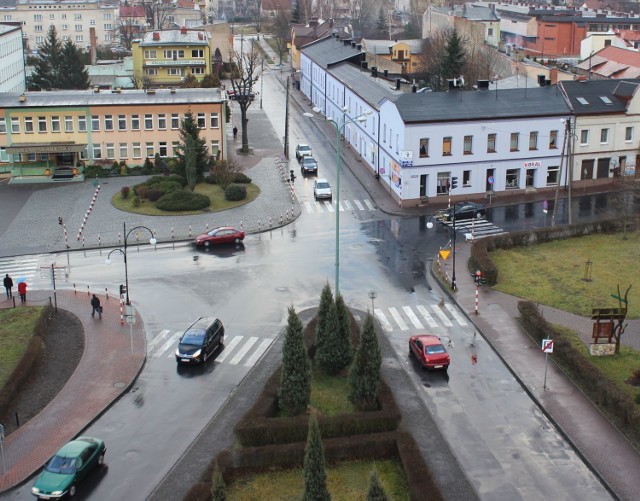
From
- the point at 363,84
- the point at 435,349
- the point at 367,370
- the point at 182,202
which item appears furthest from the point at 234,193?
the point at 367,370

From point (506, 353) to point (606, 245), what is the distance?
1833 cm

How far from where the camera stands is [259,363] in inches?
1399

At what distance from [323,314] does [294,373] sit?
3982 mm

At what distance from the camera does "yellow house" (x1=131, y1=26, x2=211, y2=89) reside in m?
105

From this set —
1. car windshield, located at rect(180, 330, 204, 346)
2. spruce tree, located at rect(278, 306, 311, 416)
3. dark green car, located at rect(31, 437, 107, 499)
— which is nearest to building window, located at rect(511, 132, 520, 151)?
car windshield, located at rect(180, 330, 204, 346)

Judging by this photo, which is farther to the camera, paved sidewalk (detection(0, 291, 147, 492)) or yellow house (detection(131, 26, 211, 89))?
yellow house (detection(131, 26, 211, 89))

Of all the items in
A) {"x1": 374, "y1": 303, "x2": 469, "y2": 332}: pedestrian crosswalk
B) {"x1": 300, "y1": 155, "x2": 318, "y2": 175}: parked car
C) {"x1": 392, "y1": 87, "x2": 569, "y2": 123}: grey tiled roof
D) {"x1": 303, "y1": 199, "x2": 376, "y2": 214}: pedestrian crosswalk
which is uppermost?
{"x1": 392, "y1": 87, "x2": 569, "y2": 123}: grey tiled roof

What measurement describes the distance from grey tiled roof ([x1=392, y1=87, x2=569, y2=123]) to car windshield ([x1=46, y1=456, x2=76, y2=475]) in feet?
128

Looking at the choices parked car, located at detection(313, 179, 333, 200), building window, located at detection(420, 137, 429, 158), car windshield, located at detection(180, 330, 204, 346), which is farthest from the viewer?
parked car, located at detection(313, 179, 333, 200)

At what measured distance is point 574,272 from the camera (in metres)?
46.4

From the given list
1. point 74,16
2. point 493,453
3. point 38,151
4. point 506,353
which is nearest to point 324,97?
point 38,151

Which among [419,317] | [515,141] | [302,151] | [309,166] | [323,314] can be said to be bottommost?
[419,317]

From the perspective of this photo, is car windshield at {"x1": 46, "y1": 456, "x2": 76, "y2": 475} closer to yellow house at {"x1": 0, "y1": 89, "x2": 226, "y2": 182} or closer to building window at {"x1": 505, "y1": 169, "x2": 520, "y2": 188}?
building window at {"x1": 505, "y1": 169, "x2": 520, "y2": 188}

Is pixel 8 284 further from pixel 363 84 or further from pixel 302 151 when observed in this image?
pixel 363 84
